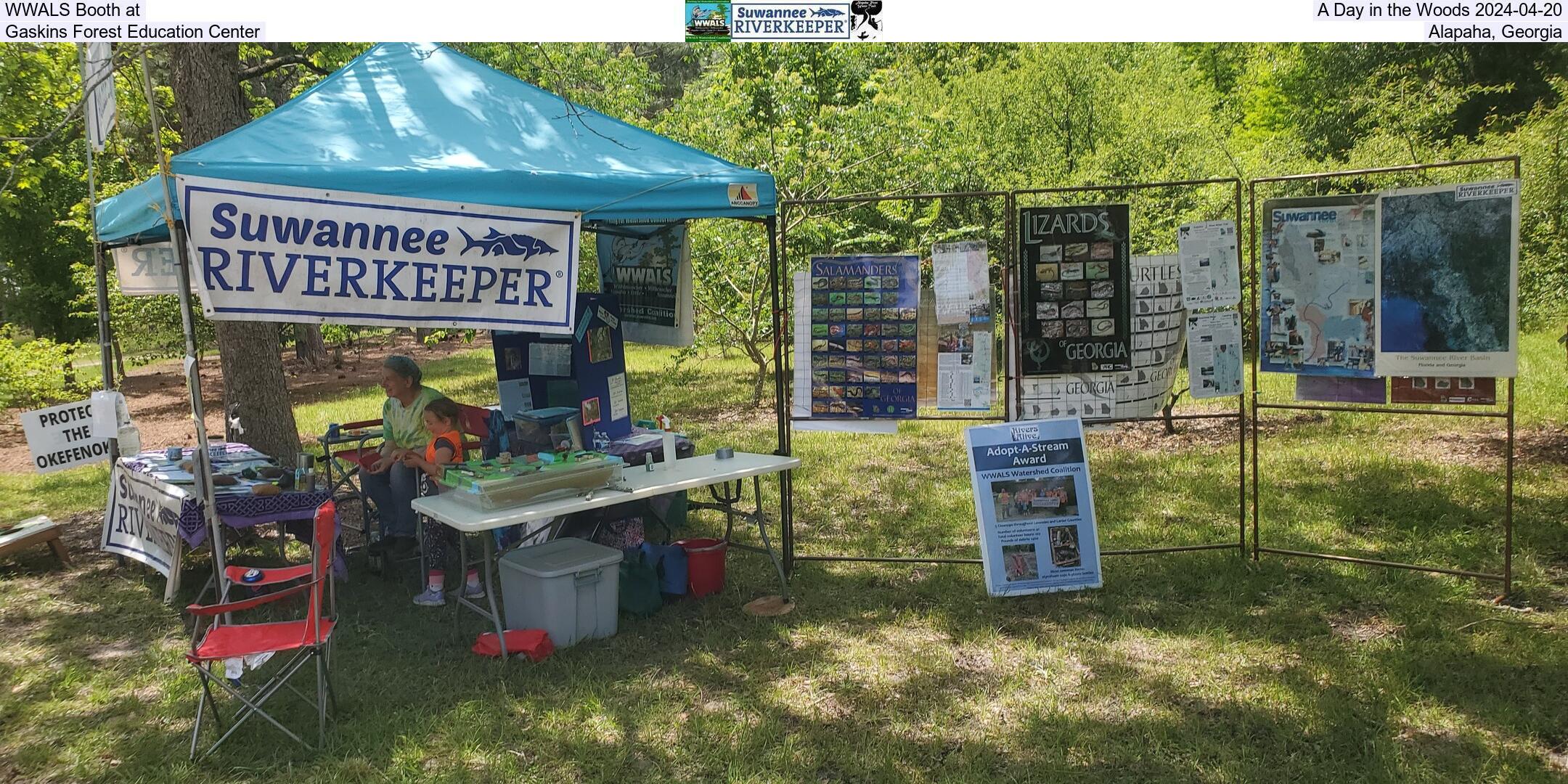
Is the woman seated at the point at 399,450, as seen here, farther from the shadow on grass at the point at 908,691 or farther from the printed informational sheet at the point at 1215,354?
the printed informational sheet at the point at 1215,354

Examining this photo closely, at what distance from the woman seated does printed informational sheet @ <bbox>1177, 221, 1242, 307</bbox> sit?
4.31m

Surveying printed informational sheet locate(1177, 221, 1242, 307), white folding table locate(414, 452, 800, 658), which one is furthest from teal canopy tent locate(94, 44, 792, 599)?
printed informational sheet locate(1177, 221, 1242, 307)

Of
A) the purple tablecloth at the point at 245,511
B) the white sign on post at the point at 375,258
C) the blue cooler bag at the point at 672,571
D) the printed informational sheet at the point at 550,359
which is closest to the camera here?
the white sign on post at the point at 375,258

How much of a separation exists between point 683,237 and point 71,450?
12.2ft

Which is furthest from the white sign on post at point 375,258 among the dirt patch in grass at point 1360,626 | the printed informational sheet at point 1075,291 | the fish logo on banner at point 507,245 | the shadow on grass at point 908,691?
the dirt patch in grass at point 1360,626

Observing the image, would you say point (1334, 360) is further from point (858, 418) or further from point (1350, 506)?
point (858, 418)

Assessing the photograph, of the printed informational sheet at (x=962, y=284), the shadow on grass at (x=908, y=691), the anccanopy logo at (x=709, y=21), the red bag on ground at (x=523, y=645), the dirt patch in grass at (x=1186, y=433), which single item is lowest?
the shadow on grass at (x=908, y=691)

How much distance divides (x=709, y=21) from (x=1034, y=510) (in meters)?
3.79

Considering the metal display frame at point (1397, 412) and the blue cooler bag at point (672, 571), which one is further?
the blue cooler bag at point (672, 571)

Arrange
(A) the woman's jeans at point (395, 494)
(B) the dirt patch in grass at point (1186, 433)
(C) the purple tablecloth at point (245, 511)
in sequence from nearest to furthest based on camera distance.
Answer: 1. (C) the purple tablecloth at point (245, 511)
2. (A) the woman's jeans at point (395, 494)
3. (B) the dirt patch in grass at point (1186, 433)

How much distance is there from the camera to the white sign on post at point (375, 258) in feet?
13.1

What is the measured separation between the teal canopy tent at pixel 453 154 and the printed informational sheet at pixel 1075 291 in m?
1.53

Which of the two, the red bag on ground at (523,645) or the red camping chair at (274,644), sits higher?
the red camping chair at (274,644)

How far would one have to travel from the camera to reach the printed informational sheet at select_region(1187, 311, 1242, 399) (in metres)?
5.39
